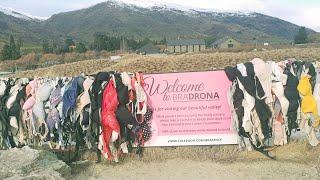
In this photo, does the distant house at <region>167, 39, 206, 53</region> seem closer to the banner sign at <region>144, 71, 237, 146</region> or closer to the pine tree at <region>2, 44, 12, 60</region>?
the pine tree at <region>2, 44, 12, 60</region>

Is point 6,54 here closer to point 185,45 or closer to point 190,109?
point 185,45

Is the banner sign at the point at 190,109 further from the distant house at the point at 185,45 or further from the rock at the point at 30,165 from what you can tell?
the distant house at the point at 185,45

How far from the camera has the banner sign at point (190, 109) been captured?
10.5 m

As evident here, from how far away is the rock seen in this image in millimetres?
9008

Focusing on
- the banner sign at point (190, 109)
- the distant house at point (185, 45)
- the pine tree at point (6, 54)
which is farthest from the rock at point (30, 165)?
the distant house at point (185, 45)

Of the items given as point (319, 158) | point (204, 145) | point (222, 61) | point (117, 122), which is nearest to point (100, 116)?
point (117, 122)

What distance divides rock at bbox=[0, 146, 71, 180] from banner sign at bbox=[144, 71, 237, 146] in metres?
1.93

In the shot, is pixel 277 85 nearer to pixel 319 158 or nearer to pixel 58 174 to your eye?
pixel 319 158

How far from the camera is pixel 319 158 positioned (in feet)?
32.7

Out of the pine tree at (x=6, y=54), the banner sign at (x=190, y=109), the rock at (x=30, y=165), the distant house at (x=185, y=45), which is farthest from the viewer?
the distant house at (x=185, y=45)

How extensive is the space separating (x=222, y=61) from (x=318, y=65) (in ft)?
132

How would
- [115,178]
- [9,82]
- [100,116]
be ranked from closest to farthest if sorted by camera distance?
[115,178] → [100,116] → [9,82]

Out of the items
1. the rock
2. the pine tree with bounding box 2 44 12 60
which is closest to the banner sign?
the rock

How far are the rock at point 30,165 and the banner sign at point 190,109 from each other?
6.34 ft
